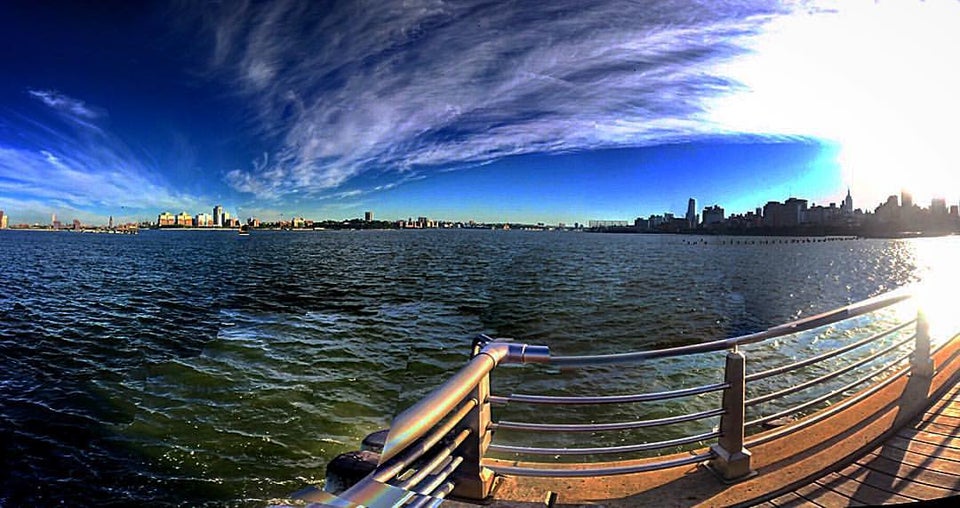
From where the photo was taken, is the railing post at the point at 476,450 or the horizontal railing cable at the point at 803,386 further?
the horizontal railing cable at the point at 803,386

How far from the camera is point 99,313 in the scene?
9.21 meters

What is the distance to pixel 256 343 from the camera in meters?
6.75

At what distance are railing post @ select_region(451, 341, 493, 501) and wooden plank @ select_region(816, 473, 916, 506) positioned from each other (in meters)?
1.02

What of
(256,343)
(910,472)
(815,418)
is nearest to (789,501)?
(910,472)

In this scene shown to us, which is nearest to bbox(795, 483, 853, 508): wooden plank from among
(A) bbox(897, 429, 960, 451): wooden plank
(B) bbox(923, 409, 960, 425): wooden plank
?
Answer: (A) bbox(897, 429, 960, 451): wooden plank

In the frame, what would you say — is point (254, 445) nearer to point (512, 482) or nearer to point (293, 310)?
point (512, 482)

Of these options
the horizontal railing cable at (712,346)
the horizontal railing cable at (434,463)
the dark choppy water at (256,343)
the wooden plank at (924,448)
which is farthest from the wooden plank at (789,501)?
the dark choppy water at (256,343)

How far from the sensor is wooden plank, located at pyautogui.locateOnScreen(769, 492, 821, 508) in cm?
119

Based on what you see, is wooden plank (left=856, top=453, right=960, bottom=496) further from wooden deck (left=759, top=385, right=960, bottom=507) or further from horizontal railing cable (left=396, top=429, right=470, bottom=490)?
horizontal railing cable (left=396, top=429, right=470, bottom=490)

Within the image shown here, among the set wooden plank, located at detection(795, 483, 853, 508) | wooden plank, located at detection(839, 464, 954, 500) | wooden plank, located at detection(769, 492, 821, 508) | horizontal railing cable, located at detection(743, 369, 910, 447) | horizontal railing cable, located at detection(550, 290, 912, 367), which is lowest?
wooden plank, located at detection(769, 492, 821, 508)

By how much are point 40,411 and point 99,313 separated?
6150 mm

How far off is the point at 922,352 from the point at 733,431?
1543mm

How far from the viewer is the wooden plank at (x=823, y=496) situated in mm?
1155

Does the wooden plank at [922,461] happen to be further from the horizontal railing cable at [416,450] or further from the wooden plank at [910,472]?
the horizontal railing cable at [416,450]
